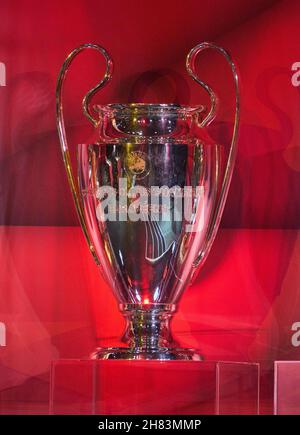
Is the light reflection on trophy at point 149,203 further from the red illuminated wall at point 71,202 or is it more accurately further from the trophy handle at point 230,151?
the red illuminated wall at point 71,202

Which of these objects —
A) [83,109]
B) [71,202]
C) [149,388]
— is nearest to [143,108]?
[83,109]

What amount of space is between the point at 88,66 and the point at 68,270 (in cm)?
30

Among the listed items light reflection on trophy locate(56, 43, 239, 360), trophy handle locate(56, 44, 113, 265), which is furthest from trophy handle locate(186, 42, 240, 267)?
trophy handle locate(56, 44, 113, 265)

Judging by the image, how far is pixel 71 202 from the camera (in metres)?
1.60

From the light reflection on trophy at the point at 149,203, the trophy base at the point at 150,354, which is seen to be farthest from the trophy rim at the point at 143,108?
the trophy base at the point at 150,354

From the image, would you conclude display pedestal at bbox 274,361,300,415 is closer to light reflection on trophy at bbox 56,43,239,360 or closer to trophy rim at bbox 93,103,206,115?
light reflection on trophy at bbox 56,43,239,360

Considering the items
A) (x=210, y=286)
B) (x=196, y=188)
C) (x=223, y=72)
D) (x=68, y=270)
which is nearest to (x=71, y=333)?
(x=68, y=270)

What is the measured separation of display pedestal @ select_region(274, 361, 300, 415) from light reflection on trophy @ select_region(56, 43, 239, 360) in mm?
104

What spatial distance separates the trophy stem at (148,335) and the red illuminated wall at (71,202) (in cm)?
15

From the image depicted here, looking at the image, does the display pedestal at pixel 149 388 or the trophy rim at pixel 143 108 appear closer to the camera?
the display pedestal at pixel 149 388

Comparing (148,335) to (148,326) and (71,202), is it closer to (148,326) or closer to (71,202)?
(148,326)

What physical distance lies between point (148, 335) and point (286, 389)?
0.19 m

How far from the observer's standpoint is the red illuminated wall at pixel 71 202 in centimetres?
159
